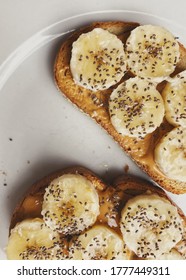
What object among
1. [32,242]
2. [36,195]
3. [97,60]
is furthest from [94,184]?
[97,60]

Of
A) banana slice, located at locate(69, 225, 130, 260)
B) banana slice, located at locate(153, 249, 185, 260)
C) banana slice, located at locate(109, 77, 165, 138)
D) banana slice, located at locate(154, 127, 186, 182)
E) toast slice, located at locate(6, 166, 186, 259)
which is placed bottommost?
banana slice, located at locate(153, 249, 185, 260)

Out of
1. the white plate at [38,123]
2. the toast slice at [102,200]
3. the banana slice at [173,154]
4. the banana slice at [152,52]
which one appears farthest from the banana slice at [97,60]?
the toast slice at [102,200]

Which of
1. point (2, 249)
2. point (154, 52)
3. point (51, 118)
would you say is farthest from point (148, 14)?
point (2, 249)

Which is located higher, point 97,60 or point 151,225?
point 97,60

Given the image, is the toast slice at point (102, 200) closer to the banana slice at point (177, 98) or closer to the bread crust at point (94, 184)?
the bread crust at point (94, 184)

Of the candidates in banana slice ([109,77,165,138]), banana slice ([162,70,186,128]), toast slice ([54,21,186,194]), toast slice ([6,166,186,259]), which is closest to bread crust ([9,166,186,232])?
toast slice ([6,166,186,259])

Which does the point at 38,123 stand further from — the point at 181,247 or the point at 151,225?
the point at 181,247

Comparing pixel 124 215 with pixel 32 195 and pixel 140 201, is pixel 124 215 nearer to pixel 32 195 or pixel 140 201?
pixel 140 201

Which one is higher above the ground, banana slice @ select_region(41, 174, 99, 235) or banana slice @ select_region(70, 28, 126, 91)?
banana slice @ select_region(70, 28, 126, 91)

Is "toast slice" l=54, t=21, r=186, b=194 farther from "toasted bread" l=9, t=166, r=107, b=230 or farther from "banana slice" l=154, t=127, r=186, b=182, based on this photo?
"toasted bread" l=9, t=166, r=107, b=230
